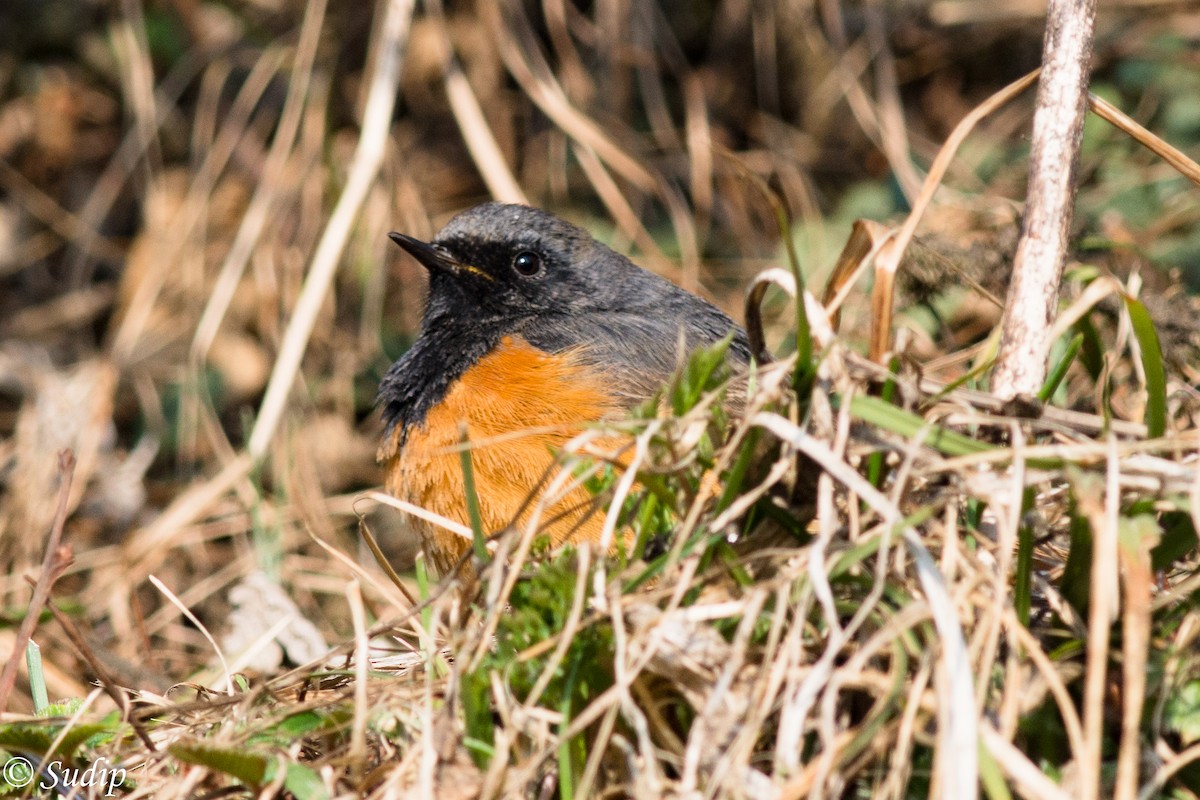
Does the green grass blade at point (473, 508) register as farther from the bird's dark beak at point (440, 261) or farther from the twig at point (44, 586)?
the bird's dark beak at point (440, 261)

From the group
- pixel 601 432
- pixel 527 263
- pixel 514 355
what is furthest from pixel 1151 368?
pixel 527 263

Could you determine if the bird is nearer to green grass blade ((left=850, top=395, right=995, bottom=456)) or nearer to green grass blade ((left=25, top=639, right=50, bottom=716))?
green grass blade ((left=25, top=639, right=50, bottom=716))

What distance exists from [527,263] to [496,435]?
1.03 meters

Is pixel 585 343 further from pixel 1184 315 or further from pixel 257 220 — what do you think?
pixel 257 220

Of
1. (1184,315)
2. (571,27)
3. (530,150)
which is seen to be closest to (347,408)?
(530,150)

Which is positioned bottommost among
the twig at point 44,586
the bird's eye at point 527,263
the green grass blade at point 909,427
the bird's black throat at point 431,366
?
the twig at point 44,586

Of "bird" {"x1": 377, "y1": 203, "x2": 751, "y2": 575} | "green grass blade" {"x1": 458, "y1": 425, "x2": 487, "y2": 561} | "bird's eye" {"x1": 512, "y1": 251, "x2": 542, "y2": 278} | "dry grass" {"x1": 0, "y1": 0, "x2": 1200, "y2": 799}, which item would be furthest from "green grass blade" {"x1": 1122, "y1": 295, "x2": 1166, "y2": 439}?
"bird's eye" {"x1": 512, "y1": 251, "x2": 542, "y2": 278}

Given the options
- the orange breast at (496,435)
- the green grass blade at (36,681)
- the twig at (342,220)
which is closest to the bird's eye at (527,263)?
the orange breast at (496,435)

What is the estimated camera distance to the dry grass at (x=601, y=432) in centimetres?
217

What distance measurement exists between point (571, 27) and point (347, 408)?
8.30 ft

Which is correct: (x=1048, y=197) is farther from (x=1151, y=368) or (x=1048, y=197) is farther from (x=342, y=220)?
(x=342, y=220)

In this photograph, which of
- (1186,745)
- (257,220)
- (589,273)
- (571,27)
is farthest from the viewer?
(571,27)

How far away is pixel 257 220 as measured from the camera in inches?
258

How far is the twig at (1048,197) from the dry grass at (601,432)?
0.47 feet
